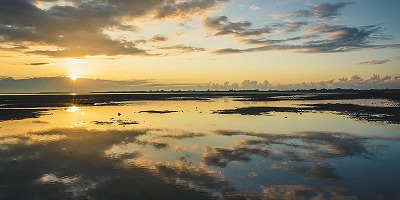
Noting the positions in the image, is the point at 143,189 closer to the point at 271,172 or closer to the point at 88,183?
the point at 88,183

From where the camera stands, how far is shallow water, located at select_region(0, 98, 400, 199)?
13914 millimetres

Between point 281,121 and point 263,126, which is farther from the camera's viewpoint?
point 281,121

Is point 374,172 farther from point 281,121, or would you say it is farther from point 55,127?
point 55,127

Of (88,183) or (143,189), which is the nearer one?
(143,189)

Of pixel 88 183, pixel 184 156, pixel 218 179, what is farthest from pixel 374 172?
pixel 88 183

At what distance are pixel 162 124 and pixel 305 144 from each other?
1932cm

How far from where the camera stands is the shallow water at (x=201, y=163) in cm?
1391

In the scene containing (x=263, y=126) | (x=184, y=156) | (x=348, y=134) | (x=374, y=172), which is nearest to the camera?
(x=374, y=172)

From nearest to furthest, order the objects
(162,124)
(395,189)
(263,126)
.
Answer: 1. (395,189)
2. (263,126)
3. (162,124)

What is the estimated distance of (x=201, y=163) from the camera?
63.0 feet

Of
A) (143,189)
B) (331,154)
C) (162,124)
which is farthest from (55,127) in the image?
(331,154)

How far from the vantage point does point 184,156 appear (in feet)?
69.8

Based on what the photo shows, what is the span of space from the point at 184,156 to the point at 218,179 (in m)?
5.91

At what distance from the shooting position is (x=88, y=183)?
1515 centimetres
